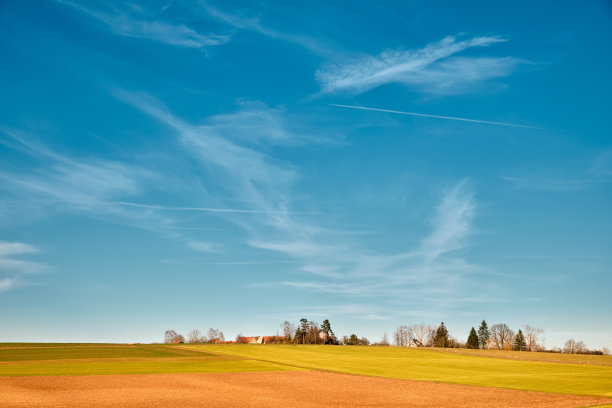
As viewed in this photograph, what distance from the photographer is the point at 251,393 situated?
4044 centimetres

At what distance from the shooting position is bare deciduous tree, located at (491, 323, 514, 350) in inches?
7343

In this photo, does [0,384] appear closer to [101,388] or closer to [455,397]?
[101,388]

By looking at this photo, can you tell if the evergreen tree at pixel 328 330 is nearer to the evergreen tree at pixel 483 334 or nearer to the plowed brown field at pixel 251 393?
the evergreen tree at pixel 483 334

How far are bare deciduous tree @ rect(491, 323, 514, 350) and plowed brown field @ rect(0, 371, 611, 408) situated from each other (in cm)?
15374

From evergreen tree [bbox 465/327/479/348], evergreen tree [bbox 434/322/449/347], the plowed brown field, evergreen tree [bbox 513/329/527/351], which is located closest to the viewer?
the plowed brown field

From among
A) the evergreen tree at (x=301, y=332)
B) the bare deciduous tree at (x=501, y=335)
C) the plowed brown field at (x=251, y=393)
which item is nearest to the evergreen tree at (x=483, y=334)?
the bare deciduous tree at (x=501, y=335)

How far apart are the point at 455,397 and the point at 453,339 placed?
537ft

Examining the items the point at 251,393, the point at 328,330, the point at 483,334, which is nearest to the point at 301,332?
the point at 328,330

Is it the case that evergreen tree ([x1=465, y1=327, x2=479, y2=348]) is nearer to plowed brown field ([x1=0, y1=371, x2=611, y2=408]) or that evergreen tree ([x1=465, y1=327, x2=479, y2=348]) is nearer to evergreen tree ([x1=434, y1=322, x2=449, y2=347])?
evergreen tree ([x1=434, y1=322, x2=449, y2=347])

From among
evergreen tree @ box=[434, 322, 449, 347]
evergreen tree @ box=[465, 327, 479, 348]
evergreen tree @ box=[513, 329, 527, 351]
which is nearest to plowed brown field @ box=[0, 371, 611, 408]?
evergreen tree @ box=[434, 322, 449, 347]

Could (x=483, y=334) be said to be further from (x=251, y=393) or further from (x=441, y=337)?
(x=251, y=393)

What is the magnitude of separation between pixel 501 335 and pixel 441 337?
2850cm

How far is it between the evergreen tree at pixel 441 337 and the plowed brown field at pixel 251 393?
13403cm

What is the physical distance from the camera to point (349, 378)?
178 ft
